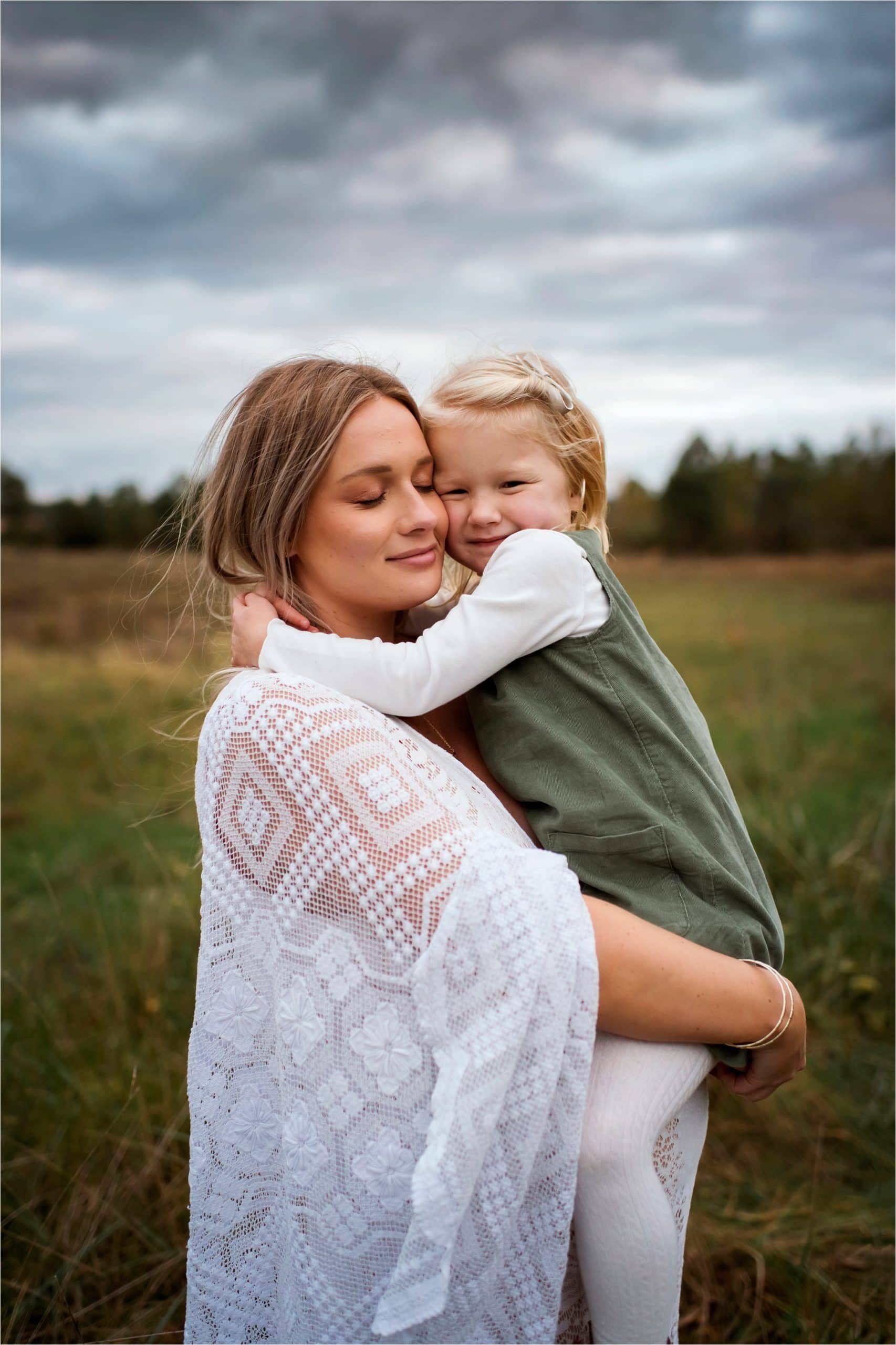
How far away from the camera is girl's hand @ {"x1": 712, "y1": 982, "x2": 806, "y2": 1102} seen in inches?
68.3

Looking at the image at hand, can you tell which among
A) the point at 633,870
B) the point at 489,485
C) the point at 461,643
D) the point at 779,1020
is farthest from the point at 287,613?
the point at 779,1020

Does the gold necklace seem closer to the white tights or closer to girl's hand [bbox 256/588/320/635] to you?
girl's hand [bbox 256/588/320/635]

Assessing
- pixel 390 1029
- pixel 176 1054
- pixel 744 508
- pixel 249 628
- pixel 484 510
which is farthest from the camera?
pixel 744 508

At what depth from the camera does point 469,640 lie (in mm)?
1807

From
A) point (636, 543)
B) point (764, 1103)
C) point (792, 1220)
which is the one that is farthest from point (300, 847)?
point (636, 543)

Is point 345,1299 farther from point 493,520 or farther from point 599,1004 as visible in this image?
point 493,520

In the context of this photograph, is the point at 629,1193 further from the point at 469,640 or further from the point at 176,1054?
the point at 176,1054

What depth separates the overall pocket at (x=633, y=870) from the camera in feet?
5.66

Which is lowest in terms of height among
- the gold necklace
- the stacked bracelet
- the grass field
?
the grass field

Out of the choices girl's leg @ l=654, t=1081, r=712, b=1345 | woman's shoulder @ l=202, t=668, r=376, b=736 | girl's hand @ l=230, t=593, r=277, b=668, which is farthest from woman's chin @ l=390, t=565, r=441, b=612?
girl's leg @ l=654, t=1081, r=712, b=1345

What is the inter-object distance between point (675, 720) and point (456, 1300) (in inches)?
Result: 41.2

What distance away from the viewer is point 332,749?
1557 mm

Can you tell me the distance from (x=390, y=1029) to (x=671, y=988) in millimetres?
450

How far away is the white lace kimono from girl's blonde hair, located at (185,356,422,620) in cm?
43
